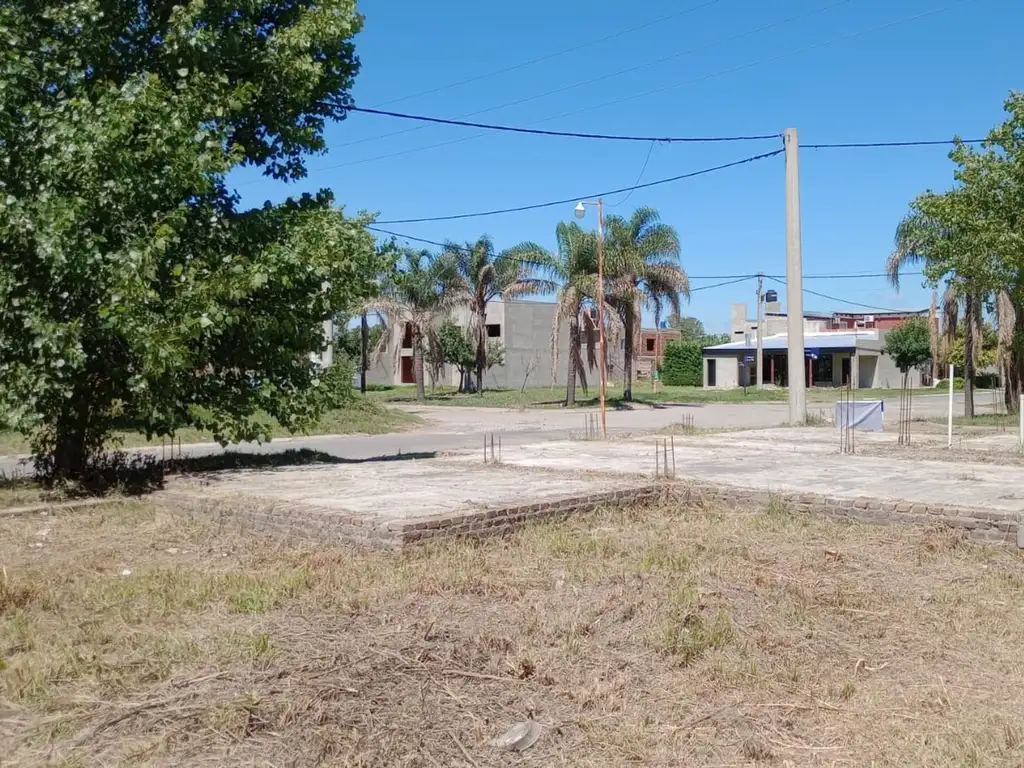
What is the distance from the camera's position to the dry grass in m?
4.40

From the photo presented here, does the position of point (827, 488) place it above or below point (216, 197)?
below

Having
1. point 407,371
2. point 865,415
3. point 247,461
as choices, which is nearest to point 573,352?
point 865,415

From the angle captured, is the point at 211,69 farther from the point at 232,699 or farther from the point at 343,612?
the point at 232,699

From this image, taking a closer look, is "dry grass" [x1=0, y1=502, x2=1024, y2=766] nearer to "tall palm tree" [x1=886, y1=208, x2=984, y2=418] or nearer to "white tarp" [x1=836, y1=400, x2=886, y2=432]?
"white tarp" [x1=836, y1=400, x2=886, y2=432]

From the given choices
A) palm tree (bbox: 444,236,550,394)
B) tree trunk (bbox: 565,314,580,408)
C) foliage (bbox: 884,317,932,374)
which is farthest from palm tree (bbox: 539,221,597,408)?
foliage (bbox: 884,317,932,374)

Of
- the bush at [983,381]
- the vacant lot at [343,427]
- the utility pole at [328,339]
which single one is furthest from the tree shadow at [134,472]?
the bush at [983,381]

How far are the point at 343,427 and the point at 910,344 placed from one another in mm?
42802

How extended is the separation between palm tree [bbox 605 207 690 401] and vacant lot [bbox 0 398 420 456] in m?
10.6

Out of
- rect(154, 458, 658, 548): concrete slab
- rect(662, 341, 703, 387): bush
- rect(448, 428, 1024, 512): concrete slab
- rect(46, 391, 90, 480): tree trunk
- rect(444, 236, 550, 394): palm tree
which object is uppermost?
rect(444, 236, 550, 394): palm tree

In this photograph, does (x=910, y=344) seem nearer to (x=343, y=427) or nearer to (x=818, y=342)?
(x=818, y=342)

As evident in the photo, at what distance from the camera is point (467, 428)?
2902cm

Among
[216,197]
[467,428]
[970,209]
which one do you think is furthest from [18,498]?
[467,428]

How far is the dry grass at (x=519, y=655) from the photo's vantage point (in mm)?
4402

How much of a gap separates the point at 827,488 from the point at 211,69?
8.85m
